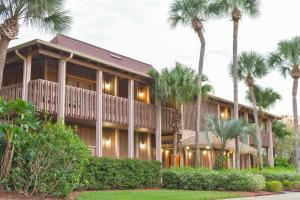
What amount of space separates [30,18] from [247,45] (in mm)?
23235

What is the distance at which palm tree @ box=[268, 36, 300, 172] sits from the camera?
33938 millimetres

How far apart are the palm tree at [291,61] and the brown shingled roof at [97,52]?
1084cm

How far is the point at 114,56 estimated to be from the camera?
29094mm

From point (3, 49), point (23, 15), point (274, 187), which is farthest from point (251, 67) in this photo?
point (3, 49)

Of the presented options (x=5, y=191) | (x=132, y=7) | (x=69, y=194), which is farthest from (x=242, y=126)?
(x=5, y=191)

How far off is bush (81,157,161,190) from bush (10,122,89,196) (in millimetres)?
2156

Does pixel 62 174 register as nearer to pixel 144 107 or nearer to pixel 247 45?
pixel 144 107

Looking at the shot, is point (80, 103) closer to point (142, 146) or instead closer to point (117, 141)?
point (117, 141)

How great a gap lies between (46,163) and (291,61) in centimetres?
2498

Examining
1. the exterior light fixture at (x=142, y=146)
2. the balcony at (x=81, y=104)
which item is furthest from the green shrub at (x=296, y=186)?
the exterior light fixture at (x=142, y=146)

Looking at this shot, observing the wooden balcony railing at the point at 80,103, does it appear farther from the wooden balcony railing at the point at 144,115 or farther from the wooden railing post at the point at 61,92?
the wooden balcony railing at the point at 144,115

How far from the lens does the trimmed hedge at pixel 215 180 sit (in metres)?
21.4

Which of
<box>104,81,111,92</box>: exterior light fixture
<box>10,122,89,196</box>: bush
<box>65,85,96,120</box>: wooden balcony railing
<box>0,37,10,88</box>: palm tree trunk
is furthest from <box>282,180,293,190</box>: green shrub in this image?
<box>0,37,10,88</box>: palm tree trunk

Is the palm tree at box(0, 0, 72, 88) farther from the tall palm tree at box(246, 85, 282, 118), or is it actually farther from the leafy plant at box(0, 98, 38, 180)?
the tall palm tree at box(246, 85, 282, 118)
